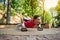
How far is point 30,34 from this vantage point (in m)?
2.83

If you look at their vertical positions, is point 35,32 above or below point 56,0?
below

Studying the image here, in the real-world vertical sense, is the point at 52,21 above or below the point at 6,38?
above

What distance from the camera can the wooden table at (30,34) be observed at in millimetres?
2803

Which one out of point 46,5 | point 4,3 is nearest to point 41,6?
point 46,5

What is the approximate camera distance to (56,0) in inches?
114

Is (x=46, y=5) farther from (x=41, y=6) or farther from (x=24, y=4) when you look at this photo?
(x=24, y=4)

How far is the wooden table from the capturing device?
2803 millimetres

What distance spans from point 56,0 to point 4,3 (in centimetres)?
60

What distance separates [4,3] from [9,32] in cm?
34

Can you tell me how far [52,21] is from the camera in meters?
2.85

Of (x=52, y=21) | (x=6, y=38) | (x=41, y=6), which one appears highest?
(x=41, y=6)

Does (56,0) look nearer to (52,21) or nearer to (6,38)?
(52,21)

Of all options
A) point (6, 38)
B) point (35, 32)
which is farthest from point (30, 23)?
point (6, 38)

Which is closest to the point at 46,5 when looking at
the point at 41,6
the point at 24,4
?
the point at 41,6
